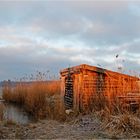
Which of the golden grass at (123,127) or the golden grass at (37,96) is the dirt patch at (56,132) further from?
the golden grass at (37,96)

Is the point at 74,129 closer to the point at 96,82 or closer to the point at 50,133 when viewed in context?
the point at 50,133

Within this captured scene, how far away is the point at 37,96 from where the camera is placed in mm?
17344

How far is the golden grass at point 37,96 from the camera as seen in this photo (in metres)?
14.1

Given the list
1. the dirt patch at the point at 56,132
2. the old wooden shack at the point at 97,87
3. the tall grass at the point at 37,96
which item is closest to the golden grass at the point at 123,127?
the dirt patch at the point at 56,132

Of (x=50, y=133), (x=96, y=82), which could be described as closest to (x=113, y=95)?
(x=96, y=82)

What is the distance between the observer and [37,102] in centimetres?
1703

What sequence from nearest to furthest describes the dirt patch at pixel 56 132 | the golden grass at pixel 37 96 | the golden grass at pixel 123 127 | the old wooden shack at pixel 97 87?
the dirt patch at pixel 56 132, the golden grass at pixel 123 127, the old wooden shack at pixel 97 87, the golden grass at pixel 37 96

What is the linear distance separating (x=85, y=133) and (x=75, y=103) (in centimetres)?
492

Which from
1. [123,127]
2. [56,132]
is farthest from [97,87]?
[56,132]

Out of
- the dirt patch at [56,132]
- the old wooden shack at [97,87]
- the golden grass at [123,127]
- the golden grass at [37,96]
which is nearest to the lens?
the dirt patch at [56,132]

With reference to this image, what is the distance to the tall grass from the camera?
14104 millimetres

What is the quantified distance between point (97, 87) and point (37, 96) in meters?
4.75

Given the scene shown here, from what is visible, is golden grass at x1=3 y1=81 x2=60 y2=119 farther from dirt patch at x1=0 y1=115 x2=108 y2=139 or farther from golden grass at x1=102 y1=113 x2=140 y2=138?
golden grass at x1=102 y1=113 x2=140 y2=138

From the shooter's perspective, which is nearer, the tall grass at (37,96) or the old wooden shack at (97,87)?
the old wooden shack at (97,87)
